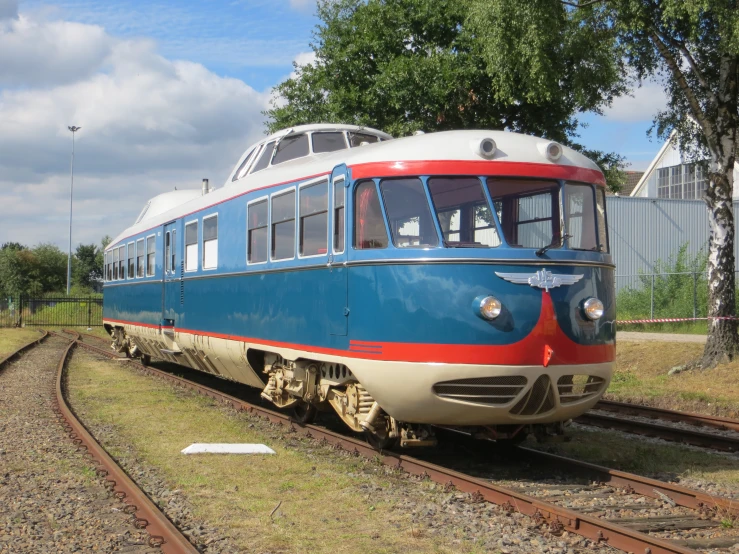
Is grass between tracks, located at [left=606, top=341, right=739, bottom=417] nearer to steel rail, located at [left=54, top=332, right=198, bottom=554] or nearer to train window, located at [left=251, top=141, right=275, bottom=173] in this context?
train window, located at [left=251, top=141, right=275, bottom=173]

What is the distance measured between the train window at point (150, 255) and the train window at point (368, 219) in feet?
28.2

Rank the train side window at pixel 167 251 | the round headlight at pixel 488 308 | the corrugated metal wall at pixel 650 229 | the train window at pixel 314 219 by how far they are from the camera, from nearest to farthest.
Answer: the round headlight at pixel 488 308 < the train window at pixel 314 219 < the train side window at pixel 167 251 < the corrugated metal wall at pixel 650 229

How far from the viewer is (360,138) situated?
11.5 meters

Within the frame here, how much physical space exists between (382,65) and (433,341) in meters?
17.5

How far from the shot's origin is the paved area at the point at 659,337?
2111 cm

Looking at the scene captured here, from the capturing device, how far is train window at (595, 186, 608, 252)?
8.16 m

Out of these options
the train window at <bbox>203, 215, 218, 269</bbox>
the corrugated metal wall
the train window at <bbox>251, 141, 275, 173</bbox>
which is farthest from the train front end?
the corrugated metal wall

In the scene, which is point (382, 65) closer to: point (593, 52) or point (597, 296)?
point (593, 52)

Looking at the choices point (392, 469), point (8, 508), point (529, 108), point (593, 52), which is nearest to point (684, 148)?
point (593, 52)

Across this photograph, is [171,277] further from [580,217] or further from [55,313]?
[55,313]

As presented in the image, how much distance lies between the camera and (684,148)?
1805 centimetres

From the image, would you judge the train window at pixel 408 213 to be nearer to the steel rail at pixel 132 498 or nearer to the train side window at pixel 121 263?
the steel rail at pixel 132 498

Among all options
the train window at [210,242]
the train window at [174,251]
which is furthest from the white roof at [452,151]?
the train window at [174,251]

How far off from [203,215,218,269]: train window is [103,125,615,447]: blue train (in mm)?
2634
